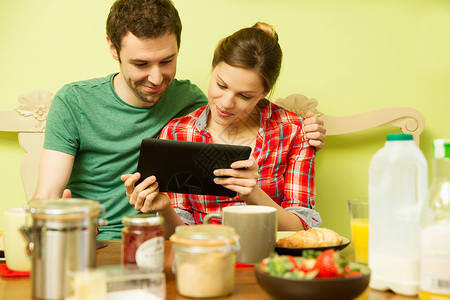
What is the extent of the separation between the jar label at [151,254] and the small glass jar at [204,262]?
57 mm

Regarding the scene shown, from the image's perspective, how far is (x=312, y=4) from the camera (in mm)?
1768

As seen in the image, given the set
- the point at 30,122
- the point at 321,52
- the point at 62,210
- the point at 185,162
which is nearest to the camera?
the point at 62,210

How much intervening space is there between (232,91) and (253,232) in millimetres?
616

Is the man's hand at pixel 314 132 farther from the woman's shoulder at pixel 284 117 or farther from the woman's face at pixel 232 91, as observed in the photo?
the woman's face at pixel 232 91

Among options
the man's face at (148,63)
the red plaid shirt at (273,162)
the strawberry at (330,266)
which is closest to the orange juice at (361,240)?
the strawberry at (330,266)

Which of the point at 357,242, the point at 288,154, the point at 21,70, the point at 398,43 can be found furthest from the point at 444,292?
the point at 21,70

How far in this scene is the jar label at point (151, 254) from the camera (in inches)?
28.1

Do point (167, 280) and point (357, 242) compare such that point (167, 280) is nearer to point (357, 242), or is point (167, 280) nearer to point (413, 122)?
point (357, 242)

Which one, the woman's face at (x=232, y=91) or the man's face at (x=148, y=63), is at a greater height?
the man's face at (x=148, y=63)

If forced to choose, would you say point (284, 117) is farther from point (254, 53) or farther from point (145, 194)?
point (145, 194)

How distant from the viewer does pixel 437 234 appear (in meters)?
0.63

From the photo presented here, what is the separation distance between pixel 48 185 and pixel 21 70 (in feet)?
1.98

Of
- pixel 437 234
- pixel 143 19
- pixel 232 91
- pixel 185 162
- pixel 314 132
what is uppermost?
pixel 143 19

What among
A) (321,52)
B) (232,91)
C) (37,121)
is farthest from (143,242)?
(321,52)
